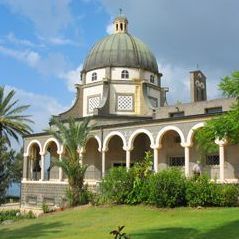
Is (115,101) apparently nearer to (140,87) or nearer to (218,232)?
(140,87)

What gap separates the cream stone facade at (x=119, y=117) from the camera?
33.3 m

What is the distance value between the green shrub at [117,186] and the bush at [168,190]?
7.08 feet

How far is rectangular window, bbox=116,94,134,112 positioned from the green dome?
280 cm

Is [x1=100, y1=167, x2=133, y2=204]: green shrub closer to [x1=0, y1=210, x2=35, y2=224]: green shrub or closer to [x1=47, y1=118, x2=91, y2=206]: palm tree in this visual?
[x1=47, y1=118, x2=91, y2=206]: palm tree

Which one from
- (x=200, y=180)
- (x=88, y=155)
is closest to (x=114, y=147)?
(x=88, y=155)

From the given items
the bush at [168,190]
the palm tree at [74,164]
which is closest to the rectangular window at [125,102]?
the palm tree at [74,164]

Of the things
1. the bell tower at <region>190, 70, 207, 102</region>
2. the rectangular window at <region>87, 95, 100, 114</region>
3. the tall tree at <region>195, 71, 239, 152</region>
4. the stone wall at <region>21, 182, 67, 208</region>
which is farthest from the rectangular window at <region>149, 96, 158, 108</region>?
the tall tree at <region>195, 71, 239, 152</region>

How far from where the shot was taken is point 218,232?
14172mm

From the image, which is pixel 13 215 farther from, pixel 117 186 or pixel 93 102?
pixel 117 186

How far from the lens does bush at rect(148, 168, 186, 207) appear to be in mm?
22406

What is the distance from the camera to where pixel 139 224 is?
Result: 60.9ft

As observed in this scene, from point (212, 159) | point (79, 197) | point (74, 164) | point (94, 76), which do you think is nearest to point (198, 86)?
point (94, 76)

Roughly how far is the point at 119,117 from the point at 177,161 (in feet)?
25.5

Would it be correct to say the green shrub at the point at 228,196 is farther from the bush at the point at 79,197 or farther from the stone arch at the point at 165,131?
the bush at the point at 79,197
